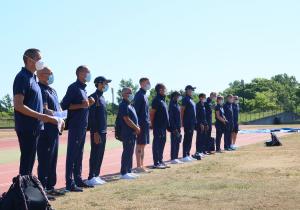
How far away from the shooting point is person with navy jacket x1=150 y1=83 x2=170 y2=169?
13570mm

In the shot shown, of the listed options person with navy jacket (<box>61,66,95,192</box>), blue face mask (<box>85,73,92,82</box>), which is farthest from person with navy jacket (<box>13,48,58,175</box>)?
blue face mask (<box>85,73,92,82</box>)

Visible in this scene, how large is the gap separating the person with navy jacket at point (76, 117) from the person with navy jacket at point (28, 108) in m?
1.86

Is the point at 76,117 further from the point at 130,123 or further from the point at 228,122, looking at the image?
the point at 228,122

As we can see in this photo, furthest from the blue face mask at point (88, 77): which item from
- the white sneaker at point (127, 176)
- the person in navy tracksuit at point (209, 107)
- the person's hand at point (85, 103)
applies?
the person in navy tracksuit at point (209, 107)

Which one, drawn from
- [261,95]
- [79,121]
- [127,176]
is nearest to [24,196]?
[79,121]

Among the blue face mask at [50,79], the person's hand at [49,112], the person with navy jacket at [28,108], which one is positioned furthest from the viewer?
the blue face mask at [50,79]

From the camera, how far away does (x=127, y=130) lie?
1177 centimetres

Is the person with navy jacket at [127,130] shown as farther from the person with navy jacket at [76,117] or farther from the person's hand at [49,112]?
the person's hand at [49,112]

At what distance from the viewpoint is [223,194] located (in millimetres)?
8742

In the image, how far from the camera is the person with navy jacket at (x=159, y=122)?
534 inches

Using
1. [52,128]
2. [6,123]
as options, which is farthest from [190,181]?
[6,123]

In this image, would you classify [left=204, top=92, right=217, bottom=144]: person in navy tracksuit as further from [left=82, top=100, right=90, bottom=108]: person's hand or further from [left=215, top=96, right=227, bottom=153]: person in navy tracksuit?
[left=82, top=100, right=90, bottom=108]: person's hand

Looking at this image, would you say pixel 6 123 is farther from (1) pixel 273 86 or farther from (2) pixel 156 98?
(2) pixel 156 98

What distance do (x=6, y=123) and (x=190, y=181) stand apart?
243 ft
